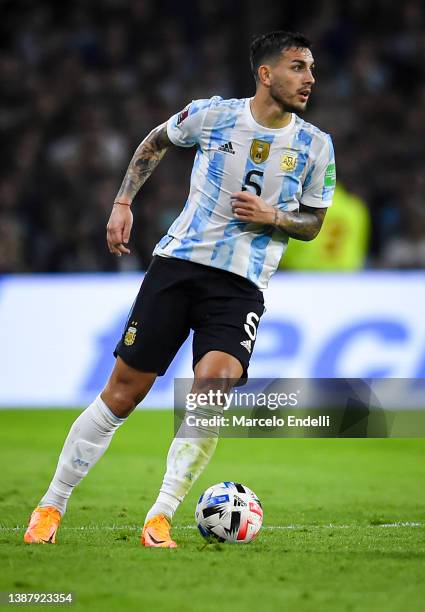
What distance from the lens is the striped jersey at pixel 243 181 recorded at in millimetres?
5301

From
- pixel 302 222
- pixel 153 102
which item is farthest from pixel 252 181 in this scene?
pixel 153 102

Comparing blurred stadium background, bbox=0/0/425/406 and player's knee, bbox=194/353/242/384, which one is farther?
blurred stadium background, bbox=0/0/425/406

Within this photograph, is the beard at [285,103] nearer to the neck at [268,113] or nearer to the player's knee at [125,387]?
the neck at [268,113]

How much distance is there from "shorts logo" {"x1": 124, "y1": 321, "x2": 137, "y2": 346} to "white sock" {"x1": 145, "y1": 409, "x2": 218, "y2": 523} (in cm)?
43

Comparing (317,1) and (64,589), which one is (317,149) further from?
(317,1)

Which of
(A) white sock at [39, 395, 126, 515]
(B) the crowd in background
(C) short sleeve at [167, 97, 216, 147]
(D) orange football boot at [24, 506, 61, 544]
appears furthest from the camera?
(B) the crowd in background

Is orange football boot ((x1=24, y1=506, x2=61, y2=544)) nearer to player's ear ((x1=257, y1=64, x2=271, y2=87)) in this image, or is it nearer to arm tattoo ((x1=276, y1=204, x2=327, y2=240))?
arm tattoo ((x1=276, y1=204, x2=327, y2=240))

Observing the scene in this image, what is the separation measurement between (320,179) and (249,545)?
5.43 ft

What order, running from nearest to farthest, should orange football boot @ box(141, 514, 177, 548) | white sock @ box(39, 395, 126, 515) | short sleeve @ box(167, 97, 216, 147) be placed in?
orange football boot @ box(141, 514, 177, 548)
white sock @ box(39, 395, 126, 515)
short sleeve @ box(167, 97, 216, 147)

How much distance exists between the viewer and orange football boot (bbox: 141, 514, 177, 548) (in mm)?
5055

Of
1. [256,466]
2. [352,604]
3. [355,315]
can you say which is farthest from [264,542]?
[355,315]

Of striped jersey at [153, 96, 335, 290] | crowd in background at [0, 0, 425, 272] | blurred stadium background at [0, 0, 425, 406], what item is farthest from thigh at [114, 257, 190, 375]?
crowd in background at [0, 0, 425, 272]

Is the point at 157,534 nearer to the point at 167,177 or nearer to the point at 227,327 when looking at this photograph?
the point at 227,327

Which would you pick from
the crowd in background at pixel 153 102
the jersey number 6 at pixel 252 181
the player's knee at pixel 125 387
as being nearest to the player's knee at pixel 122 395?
the player's knee at pixel 125 387
